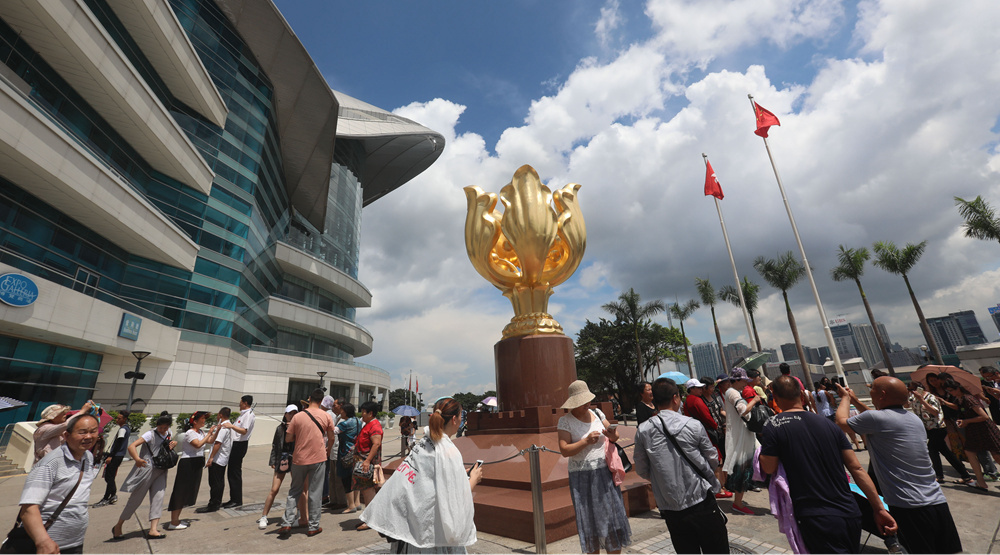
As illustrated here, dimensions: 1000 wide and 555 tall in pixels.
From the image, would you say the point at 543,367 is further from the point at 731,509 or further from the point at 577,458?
the point at 577,458

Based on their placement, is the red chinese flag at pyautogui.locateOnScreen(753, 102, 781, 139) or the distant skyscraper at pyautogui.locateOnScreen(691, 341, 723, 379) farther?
the distant skyscraper at pyautogui.locateOnScreen(691, 341, 723, 379)

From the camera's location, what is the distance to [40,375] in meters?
13.8

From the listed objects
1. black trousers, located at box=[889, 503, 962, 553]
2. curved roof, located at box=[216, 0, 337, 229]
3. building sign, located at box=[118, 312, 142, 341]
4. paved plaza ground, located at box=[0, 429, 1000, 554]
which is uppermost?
curved roof, located at box=[216, 0, 337, 229]

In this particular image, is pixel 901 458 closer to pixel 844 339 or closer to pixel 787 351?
pixel 787 351

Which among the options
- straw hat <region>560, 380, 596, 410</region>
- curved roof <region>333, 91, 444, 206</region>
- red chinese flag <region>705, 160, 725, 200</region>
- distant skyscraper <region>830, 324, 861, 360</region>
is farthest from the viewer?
distant skyscraper <region>830, 324, 861, 360</region>

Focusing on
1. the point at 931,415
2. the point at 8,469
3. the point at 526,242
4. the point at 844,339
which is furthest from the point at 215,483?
the point at 844,339

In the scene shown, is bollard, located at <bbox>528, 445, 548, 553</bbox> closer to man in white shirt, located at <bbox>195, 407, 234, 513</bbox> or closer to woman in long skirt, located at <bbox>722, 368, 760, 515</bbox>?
woman in long skirt, located at <bbox>722, 368, 760, 515</bbox>

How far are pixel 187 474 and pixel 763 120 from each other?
18.9 metres

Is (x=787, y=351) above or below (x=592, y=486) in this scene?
above

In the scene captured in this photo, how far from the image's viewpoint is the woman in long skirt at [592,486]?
3000mm

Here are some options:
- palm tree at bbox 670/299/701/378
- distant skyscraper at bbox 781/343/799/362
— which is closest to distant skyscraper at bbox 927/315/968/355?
distant skyscraper at bbox 781/343/799/362

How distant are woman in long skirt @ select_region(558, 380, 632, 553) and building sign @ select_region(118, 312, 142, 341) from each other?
19148mm

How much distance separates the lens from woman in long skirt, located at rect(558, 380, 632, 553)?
9.84ft

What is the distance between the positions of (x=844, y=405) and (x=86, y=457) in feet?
17.2
